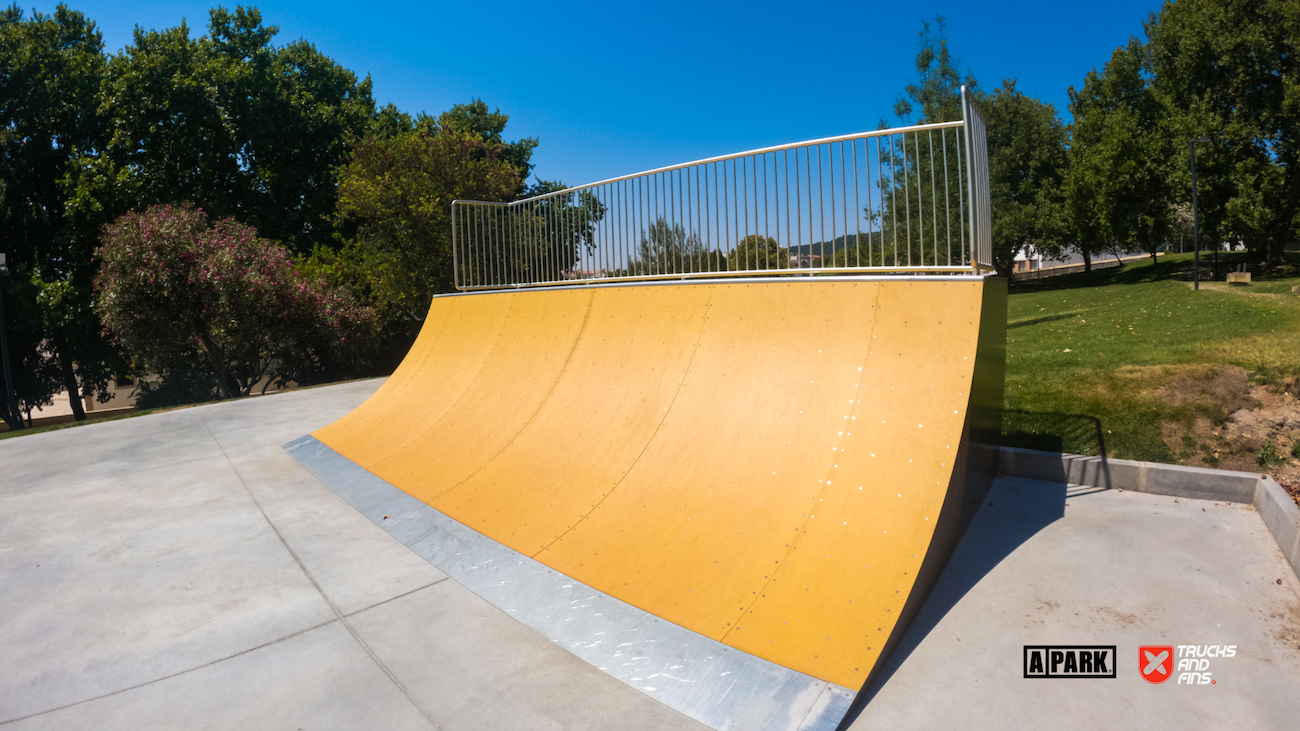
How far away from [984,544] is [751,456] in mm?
1758

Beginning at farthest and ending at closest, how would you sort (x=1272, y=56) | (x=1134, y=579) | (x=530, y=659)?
1. (x=1272, y=56)
2. (x=1134, y=579)
3. (x=530, y=659)

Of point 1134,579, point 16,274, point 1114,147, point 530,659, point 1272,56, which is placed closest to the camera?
point 530,659

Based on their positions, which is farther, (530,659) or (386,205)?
(386,205)

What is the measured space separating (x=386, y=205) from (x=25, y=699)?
16.3 m

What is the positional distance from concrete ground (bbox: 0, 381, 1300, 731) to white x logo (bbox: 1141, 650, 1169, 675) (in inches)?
2.3

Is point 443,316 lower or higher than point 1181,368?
higher

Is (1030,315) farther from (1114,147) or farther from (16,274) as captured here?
(16,274)

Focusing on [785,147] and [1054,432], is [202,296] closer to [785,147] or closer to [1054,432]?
[785,147]

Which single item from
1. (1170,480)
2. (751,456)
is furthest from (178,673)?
(1170,480)

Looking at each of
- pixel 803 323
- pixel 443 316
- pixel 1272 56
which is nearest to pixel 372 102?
pixel 443 316

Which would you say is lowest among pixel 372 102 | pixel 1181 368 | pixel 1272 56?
pixel 1181 368

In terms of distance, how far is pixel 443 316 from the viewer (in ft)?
31.7

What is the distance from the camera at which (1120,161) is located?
2639 centimetres

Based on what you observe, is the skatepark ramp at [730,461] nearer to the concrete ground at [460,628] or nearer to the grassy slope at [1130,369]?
the concrete ground at [460,628]
